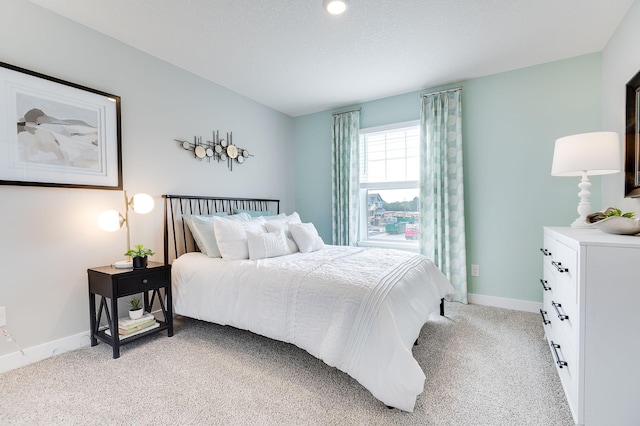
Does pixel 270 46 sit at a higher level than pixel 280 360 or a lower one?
higher

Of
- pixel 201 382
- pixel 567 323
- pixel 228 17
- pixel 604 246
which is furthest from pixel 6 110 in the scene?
pixel 567 323

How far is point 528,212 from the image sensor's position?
9.98 ft

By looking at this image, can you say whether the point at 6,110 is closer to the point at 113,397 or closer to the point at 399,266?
the point at 113,397

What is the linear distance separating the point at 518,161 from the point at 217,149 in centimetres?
331

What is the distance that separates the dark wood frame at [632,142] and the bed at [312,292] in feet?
4.78

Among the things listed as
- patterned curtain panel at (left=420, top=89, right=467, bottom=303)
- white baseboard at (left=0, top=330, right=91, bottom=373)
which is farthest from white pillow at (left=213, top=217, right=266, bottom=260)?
patterned curtain panel at (left=420, top=89, right=467, bottom=303)

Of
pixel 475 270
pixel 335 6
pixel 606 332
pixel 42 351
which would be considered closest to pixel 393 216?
pixel 475 270

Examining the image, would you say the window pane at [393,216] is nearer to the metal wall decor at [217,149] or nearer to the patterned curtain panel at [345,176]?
the patterned curtain panel at [345,176]

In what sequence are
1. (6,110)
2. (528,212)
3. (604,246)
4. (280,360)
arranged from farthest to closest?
(528,212) < (280,360) < (6,110) < (604,246)

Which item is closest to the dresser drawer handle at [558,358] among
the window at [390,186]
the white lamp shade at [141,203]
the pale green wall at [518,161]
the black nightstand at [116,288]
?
the pale green wall at [518,161]

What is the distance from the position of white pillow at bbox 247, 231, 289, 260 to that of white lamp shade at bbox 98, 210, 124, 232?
1.03 m

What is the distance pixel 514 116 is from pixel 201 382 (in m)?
3.71

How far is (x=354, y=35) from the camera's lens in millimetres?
2416

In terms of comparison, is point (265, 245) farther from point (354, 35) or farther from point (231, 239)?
point (354, 35)
